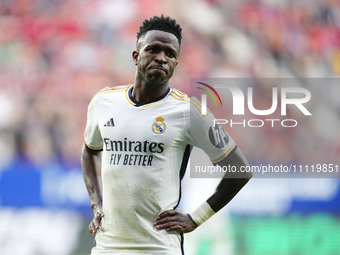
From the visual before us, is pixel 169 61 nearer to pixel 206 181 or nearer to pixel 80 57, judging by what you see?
pixel 206 181

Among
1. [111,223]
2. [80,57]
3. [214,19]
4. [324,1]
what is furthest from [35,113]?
[324,1]

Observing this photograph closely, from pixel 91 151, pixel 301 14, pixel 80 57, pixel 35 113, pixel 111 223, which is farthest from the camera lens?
pixel 301 14

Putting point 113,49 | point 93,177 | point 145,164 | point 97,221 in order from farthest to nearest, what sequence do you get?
1. point 113,49
2. point 93,177
3. point 97,221
4. point 145,164

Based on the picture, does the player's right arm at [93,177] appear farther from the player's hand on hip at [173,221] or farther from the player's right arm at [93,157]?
the player's hand on hip at [173,221]

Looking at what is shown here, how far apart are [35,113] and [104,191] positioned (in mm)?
4794

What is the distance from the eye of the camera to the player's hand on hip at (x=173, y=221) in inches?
97.7

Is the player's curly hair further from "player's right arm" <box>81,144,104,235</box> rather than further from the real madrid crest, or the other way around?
"player's right arm" <box>81,144,104,235</box>

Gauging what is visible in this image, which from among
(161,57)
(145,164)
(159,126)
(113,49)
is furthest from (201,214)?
(113,49)

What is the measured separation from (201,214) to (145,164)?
487mm

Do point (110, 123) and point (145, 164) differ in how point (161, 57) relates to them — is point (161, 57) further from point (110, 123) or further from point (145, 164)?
point (145, 164)

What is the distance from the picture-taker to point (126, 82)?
7480 millimetres

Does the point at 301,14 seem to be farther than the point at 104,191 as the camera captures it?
Yes

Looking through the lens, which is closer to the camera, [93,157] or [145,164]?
[145,164]

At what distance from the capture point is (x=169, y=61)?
103 inches
